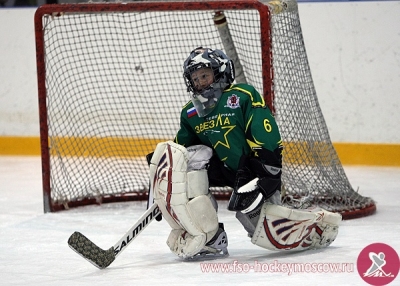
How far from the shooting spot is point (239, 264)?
142 inches

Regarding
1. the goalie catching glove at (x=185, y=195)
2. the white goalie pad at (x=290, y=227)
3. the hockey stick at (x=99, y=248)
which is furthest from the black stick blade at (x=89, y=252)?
the white goalie pad at (x=290, y=227)

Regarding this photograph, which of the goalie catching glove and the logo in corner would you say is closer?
the logo in corner

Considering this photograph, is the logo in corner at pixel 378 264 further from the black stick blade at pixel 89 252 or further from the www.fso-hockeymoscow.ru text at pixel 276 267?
the black stick blade at pixel 89 252

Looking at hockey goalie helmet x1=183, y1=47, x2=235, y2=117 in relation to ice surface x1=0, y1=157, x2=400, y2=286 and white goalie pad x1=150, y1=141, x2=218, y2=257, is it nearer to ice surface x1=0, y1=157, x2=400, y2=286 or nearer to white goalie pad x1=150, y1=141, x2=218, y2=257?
white goalie pad x1=150, y1=141, x2=218, y2=257

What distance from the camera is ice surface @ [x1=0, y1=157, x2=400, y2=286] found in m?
3.39

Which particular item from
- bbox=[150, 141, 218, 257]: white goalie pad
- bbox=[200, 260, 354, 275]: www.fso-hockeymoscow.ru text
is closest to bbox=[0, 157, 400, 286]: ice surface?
bbox=[200, 260, 354, 275]: www.fso-hockeymoscow.ru text

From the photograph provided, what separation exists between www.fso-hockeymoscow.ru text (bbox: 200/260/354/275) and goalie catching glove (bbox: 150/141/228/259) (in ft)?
0.38

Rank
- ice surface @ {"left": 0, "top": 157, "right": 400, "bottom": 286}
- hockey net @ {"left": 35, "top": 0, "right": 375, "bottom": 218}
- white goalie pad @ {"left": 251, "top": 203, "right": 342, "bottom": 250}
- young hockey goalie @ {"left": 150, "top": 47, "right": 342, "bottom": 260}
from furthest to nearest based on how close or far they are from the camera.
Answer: hockey net @ {"left": 35, "top": 0, "right": 375, "bottom": 218}, white goalie pad @ {"left": 251, "top": 203, "right": 342, "bottom": 250}, young hockey goalie @ {"left": 150, "top": 47, "right": 342, "bottom": 260}, ice surface @ {"left": 0, "top": 157, "right": 400, "bottom": 286}

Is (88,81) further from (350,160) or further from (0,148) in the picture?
(350,160)

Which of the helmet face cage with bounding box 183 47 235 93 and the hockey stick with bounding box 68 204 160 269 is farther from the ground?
the helmet face cage with bounding box 183 47 235 93

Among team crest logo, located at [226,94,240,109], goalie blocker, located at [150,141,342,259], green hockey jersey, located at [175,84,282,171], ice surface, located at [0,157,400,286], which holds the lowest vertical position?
ice surface, located at [0,157,400,286]

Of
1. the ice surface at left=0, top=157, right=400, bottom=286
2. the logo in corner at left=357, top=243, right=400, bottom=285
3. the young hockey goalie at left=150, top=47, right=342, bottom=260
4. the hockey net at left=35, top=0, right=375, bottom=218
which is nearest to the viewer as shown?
the logo in corner at left=357, top=243, right=400, bottom=285

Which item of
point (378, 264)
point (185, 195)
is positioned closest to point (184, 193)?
point (185, 195)

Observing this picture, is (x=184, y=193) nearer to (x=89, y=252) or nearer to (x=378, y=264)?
(x=89, y=252)
